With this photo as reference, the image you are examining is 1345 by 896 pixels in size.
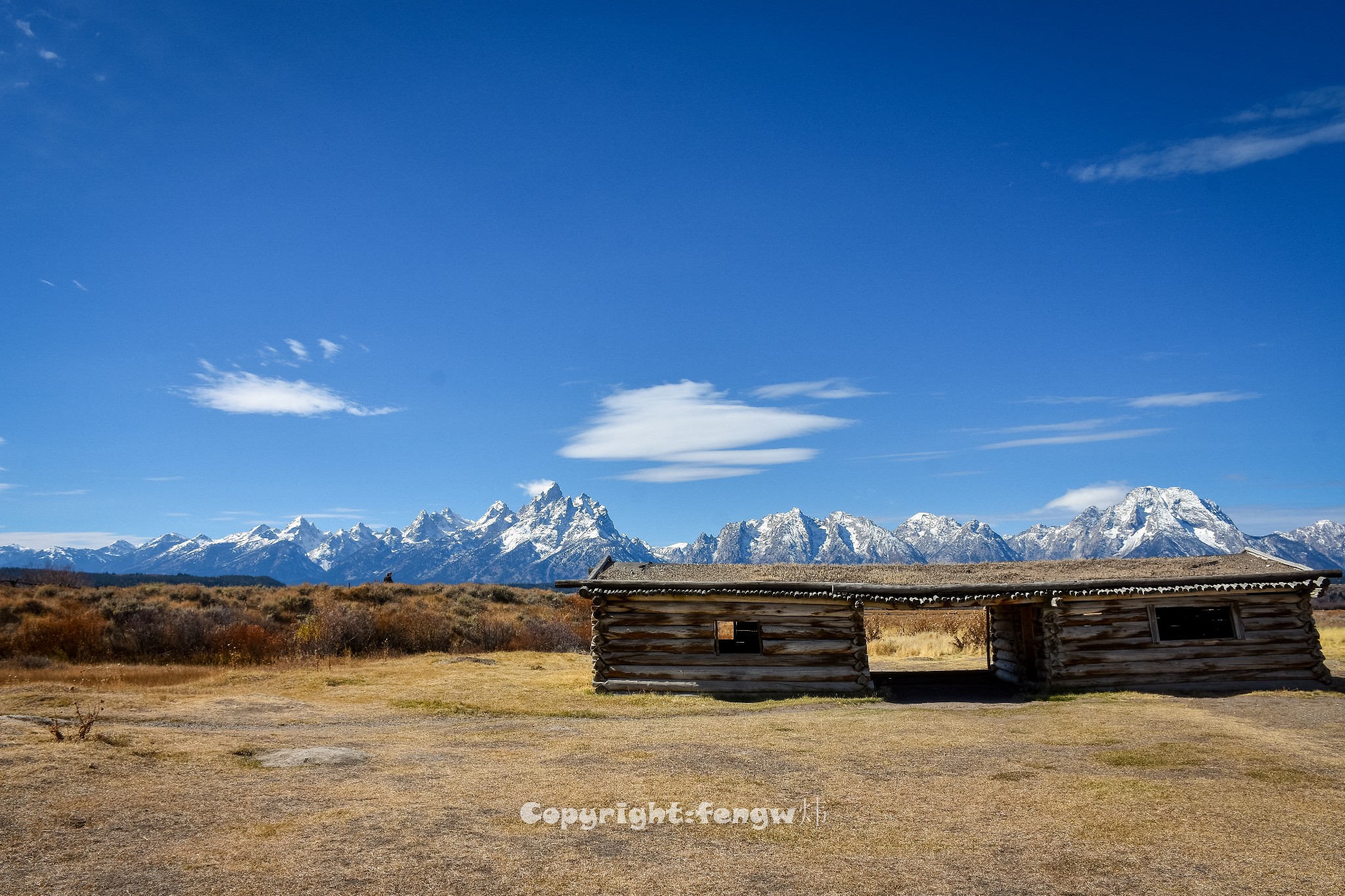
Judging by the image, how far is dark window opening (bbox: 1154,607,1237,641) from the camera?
19719mm

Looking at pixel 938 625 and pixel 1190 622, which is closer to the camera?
pixel 1190 622

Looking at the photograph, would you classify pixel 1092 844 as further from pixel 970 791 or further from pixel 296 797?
pixel 296 797

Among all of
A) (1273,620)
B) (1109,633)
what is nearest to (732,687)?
(1109,633)

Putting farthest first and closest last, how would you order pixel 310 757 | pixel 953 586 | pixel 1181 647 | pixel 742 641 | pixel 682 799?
pixel 742 641 < pixel 1181 647 < pixel 953 586 < pixel 310 757 < pixel 682 799

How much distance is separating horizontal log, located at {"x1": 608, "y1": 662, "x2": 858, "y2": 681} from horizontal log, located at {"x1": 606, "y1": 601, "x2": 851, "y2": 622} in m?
1.14

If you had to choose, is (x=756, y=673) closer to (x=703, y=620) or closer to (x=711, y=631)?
(x=711, y=631)

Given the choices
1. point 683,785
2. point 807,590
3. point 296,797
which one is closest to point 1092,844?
point 683,785

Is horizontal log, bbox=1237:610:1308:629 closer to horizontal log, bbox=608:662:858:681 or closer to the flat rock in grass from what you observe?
horizontal log, bbox=608:662:858:681

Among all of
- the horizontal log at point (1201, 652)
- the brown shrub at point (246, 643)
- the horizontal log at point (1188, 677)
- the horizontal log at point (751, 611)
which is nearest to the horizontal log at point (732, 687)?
the horizontal log at point (751, 611)

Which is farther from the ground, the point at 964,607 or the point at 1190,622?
the point at 964,607

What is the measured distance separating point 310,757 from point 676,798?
204 inches

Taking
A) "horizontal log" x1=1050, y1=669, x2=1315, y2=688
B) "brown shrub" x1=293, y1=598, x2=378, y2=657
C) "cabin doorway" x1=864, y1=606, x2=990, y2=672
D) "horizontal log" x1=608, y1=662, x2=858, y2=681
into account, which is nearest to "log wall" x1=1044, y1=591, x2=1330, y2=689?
"horizontal log" x1=1050, y1=669, x2=1315, y2=688

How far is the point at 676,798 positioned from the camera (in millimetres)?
8719

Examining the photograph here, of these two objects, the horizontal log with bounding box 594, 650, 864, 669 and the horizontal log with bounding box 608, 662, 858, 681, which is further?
the horizontal log with bounding box 594, 650, 864, 669
